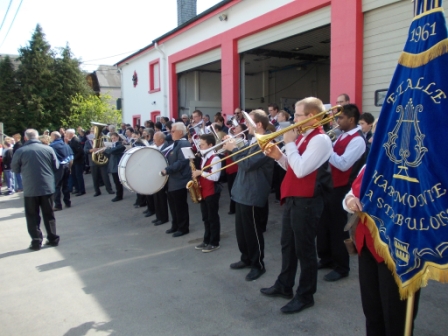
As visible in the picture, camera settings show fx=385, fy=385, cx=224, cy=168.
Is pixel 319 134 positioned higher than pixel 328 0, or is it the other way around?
pixel 328 0

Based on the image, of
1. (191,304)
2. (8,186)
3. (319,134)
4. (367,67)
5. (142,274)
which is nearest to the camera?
(319,134)

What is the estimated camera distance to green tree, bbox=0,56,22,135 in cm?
3547

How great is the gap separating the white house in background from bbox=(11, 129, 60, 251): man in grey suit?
5.65 meters

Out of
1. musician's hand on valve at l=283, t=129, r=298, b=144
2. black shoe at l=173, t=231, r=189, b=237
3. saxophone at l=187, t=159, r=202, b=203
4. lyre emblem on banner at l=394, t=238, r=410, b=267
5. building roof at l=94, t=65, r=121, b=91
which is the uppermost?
building roof at l=94, t=65, r=121, b=91

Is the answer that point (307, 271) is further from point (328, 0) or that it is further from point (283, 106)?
point (283, 106)

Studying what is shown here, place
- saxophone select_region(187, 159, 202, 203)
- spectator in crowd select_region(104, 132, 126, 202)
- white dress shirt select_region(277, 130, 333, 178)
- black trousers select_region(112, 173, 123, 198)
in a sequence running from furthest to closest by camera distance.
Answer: black trousers select_region(112, 173, 123, 198), spectator in crowd select_region(104, 132, 126, 202), saxophone select_region(187, 159, 202, 203), white dress shirt select_region(277, 130, 333, 178)

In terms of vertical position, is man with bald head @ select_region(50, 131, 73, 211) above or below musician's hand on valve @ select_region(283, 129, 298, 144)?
below

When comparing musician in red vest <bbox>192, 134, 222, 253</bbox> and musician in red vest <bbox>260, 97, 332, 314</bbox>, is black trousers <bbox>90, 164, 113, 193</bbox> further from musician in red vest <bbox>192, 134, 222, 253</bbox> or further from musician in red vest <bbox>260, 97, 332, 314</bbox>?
musician in red vest <bbox>260, 97, 332, 314</bbox>

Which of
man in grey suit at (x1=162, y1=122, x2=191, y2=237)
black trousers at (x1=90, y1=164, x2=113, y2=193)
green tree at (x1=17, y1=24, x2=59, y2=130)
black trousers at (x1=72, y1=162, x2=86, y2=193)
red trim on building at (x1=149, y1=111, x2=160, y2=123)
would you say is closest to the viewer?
man in grey suit at (x1=162, y1=122, x2=191, y2=237)

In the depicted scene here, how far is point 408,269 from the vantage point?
2168mm

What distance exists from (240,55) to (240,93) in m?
1.14

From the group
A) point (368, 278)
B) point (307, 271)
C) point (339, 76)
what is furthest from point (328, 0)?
point (368, 278)

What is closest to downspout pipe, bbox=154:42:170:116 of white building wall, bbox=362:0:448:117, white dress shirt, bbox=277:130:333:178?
white building wall, bbox=362:0:448:117

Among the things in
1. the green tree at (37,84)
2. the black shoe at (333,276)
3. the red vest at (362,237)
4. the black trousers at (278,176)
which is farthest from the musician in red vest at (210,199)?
the green tree at (37,84)
